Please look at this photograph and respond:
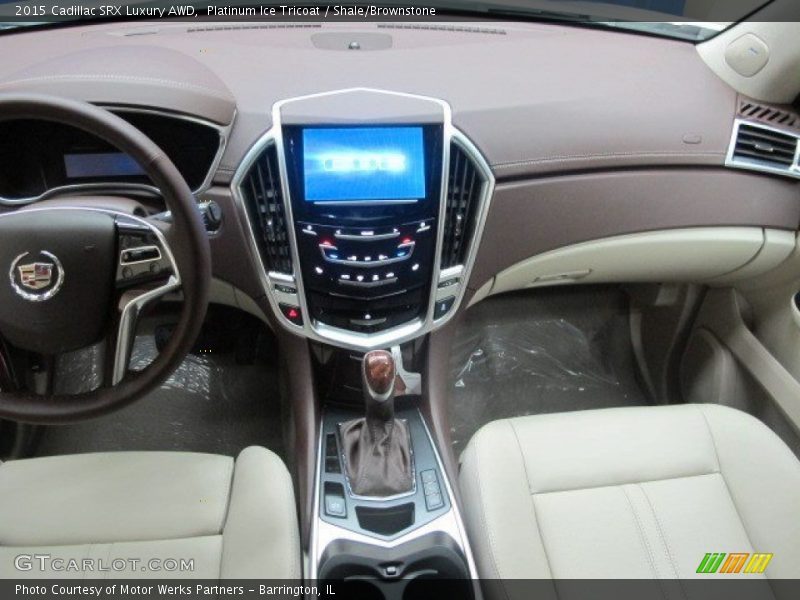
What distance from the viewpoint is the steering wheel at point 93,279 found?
948mm

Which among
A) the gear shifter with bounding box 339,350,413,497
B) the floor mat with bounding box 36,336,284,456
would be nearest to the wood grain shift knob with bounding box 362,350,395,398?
the gear shifter with bounding box 339,350,413,497

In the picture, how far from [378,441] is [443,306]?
10.9 inches

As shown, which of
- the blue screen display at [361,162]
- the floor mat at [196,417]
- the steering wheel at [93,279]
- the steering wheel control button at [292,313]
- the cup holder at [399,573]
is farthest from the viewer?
the floor mat at [196,417]

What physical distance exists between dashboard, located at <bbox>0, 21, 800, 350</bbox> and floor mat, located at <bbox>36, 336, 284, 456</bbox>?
1.52 feet

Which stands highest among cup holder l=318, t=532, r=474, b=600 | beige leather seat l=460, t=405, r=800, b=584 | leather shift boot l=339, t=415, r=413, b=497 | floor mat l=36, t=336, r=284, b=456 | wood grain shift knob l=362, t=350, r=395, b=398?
wood grain shift knob l=362, t=350, r=395, b=398

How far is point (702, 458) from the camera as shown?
121 centimetres

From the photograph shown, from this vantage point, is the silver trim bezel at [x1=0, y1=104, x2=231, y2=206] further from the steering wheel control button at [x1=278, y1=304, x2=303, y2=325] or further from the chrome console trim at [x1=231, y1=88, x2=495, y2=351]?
the steering wheel control button at [x1=278, y1=304, x2=303, y2=325]

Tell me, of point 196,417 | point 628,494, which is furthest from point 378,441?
point 196,417

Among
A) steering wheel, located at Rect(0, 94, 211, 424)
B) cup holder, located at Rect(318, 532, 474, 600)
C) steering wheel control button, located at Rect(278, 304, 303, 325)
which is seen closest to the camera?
steering wheel, located at Rect(0, 94, 211, 424)

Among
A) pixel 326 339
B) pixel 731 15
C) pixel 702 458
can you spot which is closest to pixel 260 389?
pixel 326 339

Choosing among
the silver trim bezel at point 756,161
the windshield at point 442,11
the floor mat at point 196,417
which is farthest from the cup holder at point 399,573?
the windshield at point 442,11

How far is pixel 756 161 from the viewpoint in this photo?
137 centimetres

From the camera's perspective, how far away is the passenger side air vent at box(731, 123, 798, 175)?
1.36 m
